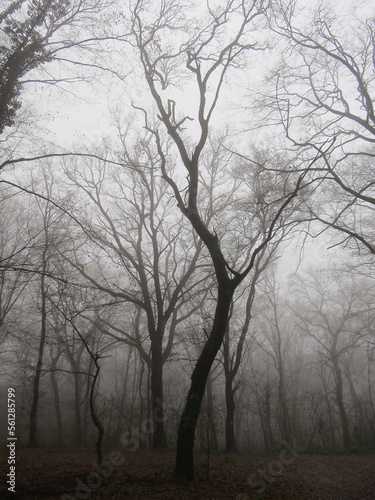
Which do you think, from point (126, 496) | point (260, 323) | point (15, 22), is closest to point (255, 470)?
point (126, 496)

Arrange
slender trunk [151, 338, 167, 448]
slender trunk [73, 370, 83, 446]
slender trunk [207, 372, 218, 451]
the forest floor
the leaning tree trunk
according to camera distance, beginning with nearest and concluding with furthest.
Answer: the forest floor < the leaning tree trunk < slender trunk [207, 372, 218, 451] < slender trunk [151, 338, 167, 448] < slender trunk [73, 370, 83, 446]

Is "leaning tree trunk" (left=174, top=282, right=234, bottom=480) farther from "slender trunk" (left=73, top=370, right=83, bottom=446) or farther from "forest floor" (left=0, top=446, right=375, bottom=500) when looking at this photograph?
"slender trunk" (left=73, top=370, right=83, bottom=446)

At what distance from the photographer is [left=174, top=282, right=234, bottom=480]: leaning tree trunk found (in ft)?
18.9

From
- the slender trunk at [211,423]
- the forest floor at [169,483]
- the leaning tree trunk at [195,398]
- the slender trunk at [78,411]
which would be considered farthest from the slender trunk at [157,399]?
the slender trunk at [78,411]

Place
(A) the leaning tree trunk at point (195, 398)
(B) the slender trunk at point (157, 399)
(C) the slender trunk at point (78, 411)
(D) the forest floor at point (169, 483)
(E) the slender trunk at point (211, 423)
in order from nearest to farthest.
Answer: (D) the forest floor at point (169, 483)
(A) the leaning tree trunk at point (195, 398)
(E) the slender trunk at point (211, 423)
(B) the slender trunk at point (157, 399)
(C) the slender trunk at point (78, 411)

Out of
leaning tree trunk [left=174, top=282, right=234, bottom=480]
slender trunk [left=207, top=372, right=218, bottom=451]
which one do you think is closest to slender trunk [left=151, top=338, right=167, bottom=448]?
slender trunk [left=207, top=372, right=218, bottom=451]

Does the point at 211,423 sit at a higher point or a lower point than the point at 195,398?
lower

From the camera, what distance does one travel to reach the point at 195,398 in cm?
588

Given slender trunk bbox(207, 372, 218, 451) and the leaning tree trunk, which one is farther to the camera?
slender trunk bbox(207, 372, 218, 451)

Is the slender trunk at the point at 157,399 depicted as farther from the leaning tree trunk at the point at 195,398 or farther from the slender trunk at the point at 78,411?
the slender trunk at the point at 78,411

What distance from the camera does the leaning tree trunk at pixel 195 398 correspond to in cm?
577

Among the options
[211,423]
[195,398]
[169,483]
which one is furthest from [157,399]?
[195,398]

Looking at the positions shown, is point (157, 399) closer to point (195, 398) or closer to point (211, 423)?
point (211, 423)

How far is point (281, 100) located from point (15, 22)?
22.7 feet
